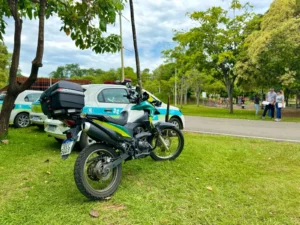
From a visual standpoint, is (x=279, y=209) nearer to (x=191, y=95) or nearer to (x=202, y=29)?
(x=202, y=29)

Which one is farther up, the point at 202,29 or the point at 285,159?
the point at 202,29

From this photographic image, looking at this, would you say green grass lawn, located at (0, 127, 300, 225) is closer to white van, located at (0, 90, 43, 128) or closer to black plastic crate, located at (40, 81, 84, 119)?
black plastic crate, located at (40, 81, 84, 119)

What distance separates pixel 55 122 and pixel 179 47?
56.4ft

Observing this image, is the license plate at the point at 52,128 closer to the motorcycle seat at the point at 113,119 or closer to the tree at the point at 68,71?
the motorcycle seat at the point at 113,119

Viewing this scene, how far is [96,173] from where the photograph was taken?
125 inches

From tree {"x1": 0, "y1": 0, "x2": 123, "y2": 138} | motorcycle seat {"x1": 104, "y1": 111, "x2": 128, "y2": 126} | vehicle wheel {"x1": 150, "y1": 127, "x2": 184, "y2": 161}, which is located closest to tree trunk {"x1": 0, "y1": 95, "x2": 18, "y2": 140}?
tree {"x1": 0, "y1": 0, "x2": 123, "y2": 138}

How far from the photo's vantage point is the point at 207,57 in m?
18.8

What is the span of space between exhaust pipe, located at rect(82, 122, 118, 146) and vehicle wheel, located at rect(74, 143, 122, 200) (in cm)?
9

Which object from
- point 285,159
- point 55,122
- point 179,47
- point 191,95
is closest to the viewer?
point 285,159

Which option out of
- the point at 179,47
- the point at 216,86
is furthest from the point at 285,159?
the point at 216,86

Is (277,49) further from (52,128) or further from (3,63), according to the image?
(3,63)

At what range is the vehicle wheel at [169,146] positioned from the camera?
15.6ft

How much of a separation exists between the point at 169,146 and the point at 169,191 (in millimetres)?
1548

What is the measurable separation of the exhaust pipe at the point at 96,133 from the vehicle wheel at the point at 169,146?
1.51 m
